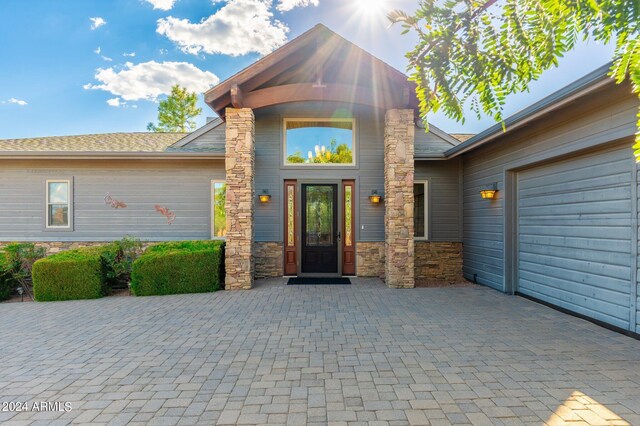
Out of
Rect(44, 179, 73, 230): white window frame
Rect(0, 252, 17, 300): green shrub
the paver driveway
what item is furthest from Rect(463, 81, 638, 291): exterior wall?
Rect(44, 179, 73, 230): white window frame

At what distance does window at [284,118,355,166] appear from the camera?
7.95 m

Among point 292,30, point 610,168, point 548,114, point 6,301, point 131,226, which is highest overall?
point 292,30

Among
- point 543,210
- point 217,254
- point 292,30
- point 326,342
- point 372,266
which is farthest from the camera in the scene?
point 292,30

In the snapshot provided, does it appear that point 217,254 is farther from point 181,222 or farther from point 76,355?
point 76,355

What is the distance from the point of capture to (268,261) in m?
7.85

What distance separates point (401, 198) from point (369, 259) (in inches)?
77.6

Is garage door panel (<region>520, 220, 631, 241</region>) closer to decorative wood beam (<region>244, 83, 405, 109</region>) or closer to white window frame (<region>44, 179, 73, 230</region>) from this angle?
decorative wood beam (<region>244, 83, 405, 109</region>)

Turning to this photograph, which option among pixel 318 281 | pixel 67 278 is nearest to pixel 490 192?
pixel 318 281

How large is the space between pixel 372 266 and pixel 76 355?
19.8 ft

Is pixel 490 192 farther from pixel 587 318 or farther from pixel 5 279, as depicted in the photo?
pixel 5 279

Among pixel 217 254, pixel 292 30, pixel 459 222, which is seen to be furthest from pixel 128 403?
pixel 292 30

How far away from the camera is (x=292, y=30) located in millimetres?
9039

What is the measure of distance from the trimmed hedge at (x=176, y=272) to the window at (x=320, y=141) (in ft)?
10.4

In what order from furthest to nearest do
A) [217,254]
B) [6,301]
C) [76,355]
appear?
1. [217,254]
2. [6,301]
3. [76,355]
